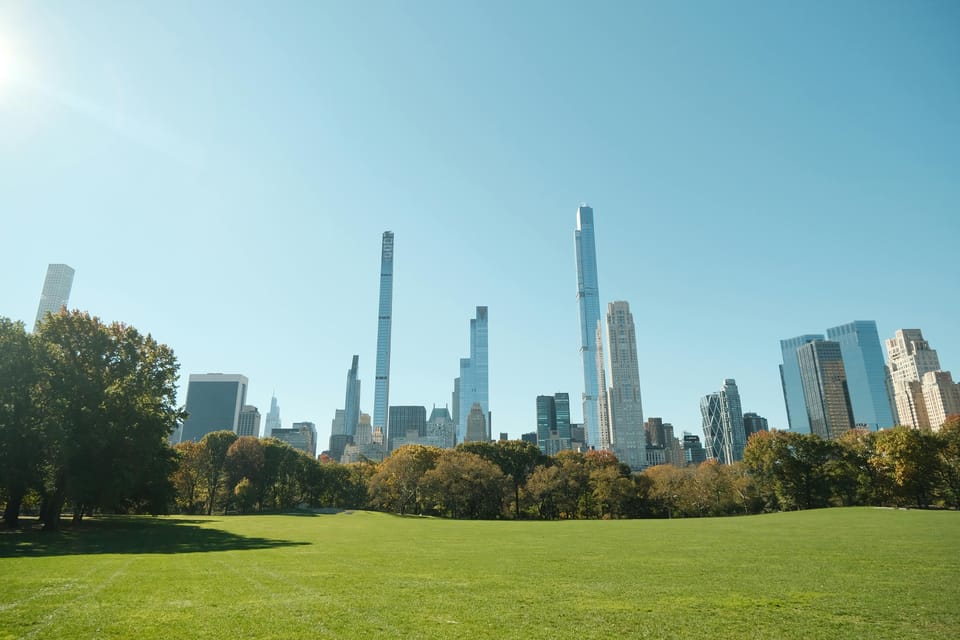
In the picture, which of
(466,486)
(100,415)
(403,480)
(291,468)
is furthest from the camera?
(291,468)

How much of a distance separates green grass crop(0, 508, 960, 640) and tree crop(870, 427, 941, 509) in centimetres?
5277

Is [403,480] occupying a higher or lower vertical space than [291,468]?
lower

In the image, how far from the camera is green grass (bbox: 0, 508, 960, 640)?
11.3 m

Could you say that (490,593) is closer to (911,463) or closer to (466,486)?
(466,486)

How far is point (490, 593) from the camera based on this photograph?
1485 centimetres

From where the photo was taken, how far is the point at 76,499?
39375 mm

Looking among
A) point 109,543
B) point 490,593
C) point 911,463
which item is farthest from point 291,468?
point 911,463

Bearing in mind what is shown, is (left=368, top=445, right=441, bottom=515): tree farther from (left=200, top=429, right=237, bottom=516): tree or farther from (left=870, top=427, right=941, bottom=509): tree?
(left=870, top=427, right=941, bottom=509): tree

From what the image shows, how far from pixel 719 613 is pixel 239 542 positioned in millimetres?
30303

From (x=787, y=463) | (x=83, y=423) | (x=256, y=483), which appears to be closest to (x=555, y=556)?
(x=83, y=423)

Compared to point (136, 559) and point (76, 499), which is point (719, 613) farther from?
point (76, 499)

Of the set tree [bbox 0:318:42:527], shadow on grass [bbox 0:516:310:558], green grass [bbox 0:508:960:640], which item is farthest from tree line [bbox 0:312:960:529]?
green grass [bbox 0:508:960:640]

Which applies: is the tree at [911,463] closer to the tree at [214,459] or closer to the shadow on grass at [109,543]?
the shadow on grass at [109,543]

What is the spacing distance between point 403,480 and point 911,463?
247 ft
